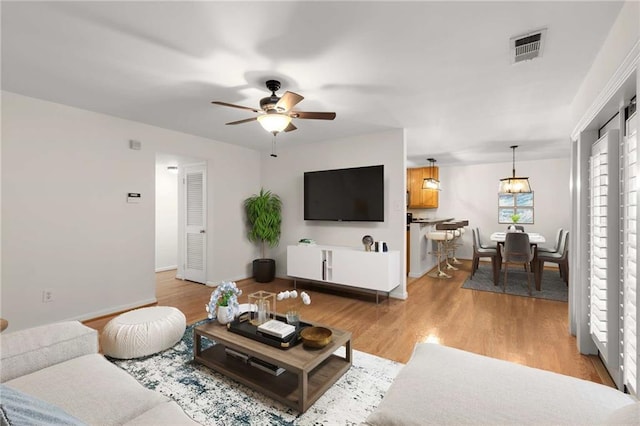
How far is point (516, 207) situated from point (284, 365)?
23.7ft

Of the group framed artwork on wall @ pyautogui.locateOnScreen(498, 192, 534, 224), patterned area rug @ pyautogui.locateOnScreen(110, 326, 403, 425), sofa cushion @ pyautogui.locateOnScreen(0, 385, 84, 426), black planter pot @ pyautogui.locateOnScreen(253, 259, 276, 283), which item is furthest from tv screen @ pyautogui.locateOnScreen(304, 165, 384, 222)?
framed artwork on wall @ pyautogui.locateOnScreen(498, 192, 534, 224)

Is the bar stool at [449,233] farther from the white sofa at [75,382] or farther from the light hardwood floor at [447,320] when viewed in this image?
the white sofa at [75,382]

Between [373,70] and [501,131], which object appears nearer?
[373,70]

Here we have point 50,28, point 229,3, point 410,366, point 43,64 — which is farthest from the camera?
point 43,64

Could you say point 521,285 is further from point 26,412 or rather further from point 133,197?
point 133,197

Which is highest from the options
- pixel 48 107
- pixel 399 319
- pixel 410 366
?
pixel 48 107

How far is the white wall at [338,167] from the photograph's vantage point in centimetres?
425

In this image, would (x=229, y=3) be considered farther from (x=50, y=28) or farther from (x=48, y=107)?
(x=48, y=107)

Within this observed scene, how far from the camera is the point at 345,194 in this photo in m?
4.62

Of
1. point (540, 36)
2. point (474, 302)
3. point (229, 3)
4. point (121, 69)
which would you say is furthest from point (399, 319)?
point (121, 69)

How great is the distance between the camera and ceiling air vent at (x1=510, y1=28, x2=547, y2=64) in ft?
6.40

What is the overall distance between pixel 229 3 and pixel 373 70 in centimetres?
125

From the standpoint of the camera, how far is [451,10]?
1.72 meters

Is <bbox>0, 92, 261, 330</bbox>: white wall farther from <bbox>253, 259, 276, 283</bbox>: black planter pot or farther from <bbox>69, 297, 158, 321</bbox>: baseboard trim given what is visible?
<bbox>253, 259, 276, 283</bbox>: black planter pot
